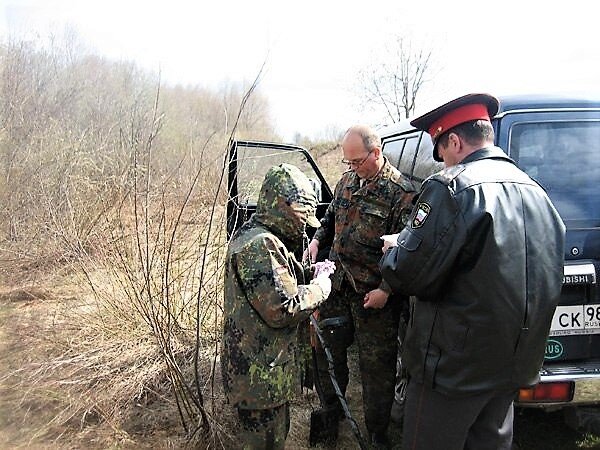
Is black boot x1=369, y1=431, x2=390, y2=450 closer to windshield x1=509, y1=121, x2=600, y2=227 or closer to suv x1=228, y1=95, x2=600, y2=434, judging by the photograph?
suv x1=228, y1=95, x2=600, y2=434

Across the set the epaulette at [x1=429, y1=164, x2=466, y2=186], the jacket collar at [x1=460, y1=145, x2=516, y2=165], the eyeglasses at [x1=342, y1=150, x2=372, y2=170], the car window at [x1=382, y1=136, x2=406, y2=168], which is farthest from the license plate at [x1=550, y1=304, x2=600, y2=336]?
the car window at [x1=382, y1=136, x2=406, y2=168]

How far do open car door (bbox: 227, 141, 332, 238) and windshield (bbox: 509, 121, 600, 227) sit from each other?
1820mm

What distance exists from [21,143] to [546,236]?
7264 mm

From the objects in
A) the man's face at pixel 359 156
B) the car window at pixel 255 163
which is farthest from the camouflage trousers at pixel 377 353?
the car window at pixel 255 163

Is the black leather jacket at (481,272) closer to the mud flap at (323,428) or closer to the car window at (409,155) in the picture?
the mud flap at (323,428)

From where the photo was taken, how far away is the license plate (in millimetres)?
2479

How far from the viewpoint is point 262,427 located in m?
2.19

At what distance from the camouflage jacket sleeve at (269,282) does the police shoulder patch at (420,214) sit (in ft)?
1.89

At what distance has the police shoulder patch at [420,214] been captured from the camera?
1.73m

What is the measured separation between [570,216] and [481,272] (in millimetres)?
1271

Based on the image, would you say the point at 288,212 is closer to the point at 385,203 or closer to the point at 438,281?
the point at 438,281

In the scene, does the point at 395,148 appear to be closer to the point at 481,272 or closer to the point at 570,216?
the point at 570,216

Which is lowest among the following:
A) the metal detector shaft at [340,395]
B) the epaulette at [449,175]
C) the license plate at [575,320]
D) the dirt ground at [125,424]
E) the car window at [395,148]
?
the dirt ground at [125,424]

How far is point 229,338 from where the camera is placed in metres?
2.12
